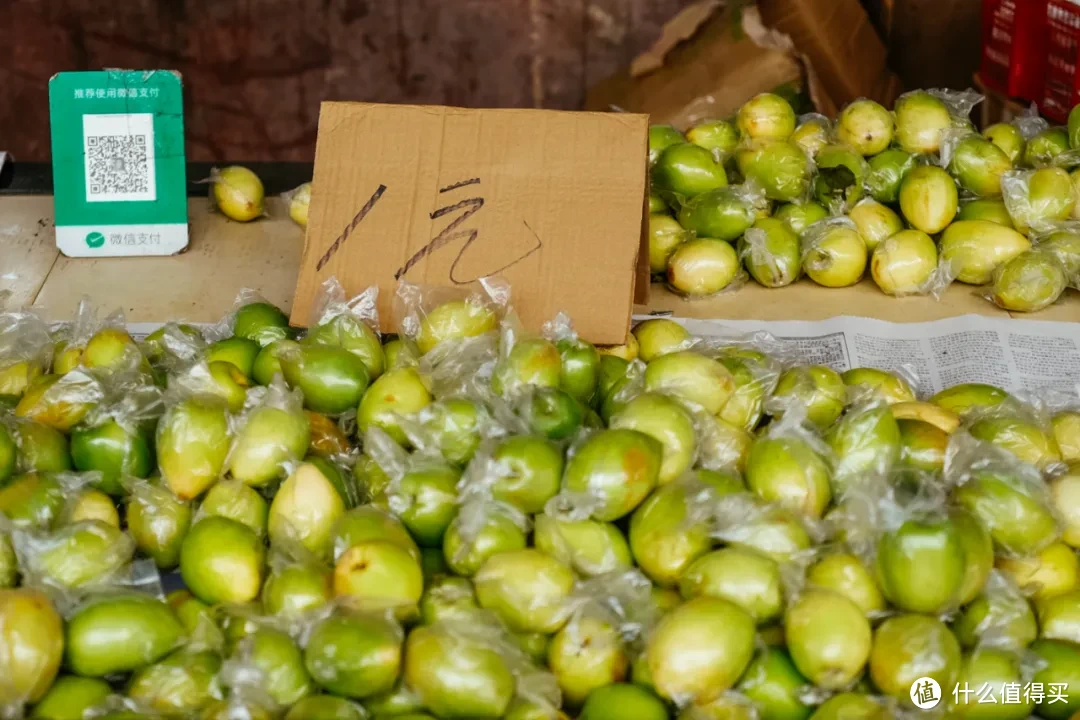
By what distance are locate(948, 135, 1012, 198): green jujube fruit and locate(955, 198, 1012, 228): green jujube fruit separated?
0.03 meters

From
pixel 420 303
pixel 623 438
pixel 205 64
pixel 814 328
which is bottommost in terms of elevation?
pixel 205 64

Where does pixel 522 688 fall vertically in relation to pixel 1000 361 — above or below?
above

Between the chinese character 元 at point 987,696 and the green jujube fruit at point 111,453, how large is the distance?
3.09ft

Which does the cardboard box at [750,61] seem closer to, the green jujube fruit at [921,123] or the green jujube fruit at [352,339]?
the green jujube fruit at [921,123]

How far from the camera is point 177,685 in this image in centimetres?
94

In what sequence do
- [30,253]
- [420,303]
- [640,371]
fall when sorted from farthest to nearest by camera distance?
[30,253]
[420,303]
[640,371]

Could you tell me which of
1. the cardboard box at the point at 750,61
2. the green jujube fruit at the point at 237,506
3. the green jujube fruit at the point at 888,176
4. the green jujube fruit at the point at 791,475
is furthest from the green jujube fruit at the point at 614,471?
the cardboard box at the point at 750,61

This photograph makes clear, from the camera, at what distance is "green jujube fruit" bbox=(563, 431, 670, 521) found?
1074 mm

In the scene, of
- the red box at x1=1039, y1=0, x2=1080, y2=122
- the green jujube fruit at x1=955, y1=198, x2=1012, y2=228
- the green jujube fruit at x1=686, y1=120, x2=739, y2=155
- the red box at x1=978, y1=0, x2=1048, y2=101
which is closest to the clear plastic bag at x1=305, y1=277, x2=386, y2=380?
the green jujube fruit at x1=686, y1=120, x2=739, y2=155

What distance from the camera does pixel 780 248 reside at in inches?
80.6

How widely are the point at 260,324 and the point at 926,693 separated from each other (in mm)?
1045

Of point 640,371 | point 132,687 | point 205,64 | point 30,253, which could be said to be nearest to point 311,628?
point 132,687

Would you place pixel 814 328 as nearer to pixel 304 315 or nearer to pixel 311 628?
pixel 304 315

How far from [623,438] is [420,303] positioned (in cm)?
59
